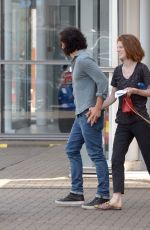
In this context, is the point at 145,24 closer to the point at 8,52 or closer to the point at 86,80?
the point at 86,80

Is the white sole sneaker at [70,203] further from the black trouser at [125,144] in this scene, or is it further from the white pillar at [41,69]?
the white pillar at [41,69]

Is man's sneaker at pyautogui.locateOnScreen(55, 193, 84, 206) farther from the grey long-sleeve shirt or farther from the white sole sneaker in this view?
the grey long-sleeve shirt

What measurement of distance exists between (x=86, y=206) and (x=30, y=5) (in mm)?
7277

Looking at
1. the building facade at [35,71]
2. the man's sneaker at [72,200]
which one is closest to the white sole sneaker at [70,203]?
the man's sneaker at [72,200]

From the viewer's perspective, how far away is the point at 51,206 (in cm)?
827

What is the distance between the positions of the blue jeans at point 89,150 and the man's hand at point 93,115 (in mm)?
65

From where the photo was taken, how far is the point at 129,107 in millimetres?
7758

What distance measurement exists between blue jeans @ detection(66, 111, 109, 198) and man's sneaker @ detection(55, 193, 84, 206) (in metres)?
0.05

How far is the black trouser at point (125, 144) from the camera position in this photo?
25.6ft

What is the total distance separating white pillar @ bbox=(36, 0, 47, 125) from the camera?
1461cm

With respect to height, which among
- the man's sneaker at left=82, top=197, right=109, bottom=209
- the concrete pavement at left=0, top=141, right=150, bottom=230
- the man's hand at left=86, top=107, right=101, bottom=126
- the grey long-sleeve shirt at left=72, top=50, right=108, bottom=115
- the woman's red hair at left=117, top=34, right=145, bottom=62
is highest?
the woman's red hair at left=117, top=34, right=145, bottom=62

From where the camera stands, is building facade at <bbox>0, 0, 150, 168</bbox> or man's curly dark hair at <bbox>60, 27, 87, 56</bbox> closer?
man's curly dark hair at <bbox>60, 27, 87, 56</bbox>

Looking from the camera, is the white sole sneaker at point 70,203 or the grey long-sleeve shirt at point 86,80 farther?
the white sole sneaker at point 70,203

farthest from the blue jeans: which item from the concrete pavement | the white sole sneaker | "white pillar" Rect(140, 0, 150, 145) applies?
"white pillar" Rect(140, 0, 150, 145)
